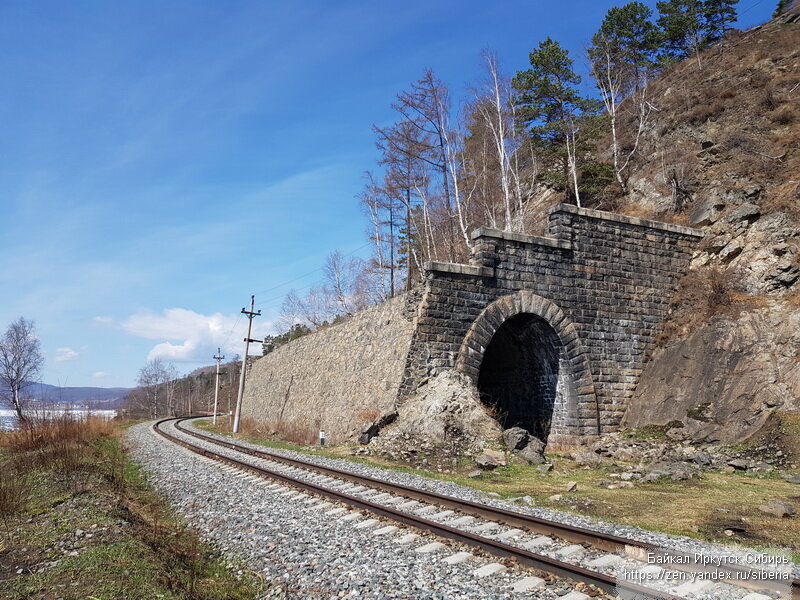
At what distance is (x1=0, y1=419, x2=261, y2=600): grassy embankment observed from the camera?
14.6 ft

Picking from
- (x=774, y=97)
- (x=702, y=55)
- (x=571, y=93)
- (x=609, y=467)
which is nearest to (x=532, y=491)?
(x=609, y=467)

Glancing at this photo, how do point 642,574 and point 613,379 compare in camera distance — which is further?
point 613,379

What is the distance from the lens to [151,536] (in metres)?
6.13

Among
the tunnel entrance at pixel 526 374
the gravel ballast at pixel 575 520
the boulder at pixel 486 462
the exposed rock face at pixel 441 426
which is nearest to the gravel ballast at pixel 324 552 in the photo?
the gravel ballast at pixel 575 520

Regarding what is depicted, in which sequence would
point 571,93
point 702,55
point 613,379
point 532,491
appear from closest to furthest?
point 532,491 < point 613,379 < point 571,93 < point 702,55

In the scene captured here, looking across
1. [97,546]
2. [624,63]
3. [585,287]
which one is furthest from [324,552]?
[624,63]

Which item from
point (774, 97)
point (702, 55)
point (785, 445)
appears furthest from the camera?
point (702, 55)

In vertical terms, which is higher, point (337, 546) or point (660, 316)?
point (660, 316)

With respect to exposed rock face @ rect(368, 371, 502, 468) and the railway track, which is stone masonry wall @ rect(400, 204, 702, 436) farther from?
the railway track

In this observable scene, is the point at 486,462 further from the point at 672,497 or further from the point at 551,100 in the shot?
the point at 551,100

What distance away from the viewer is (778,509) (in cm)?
756

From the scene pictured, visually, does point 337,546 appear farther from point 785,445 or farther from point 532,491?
point 785,445

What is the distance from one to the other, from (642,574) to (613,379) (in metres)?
13.4

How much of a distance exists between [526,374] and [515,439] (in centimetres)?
507
